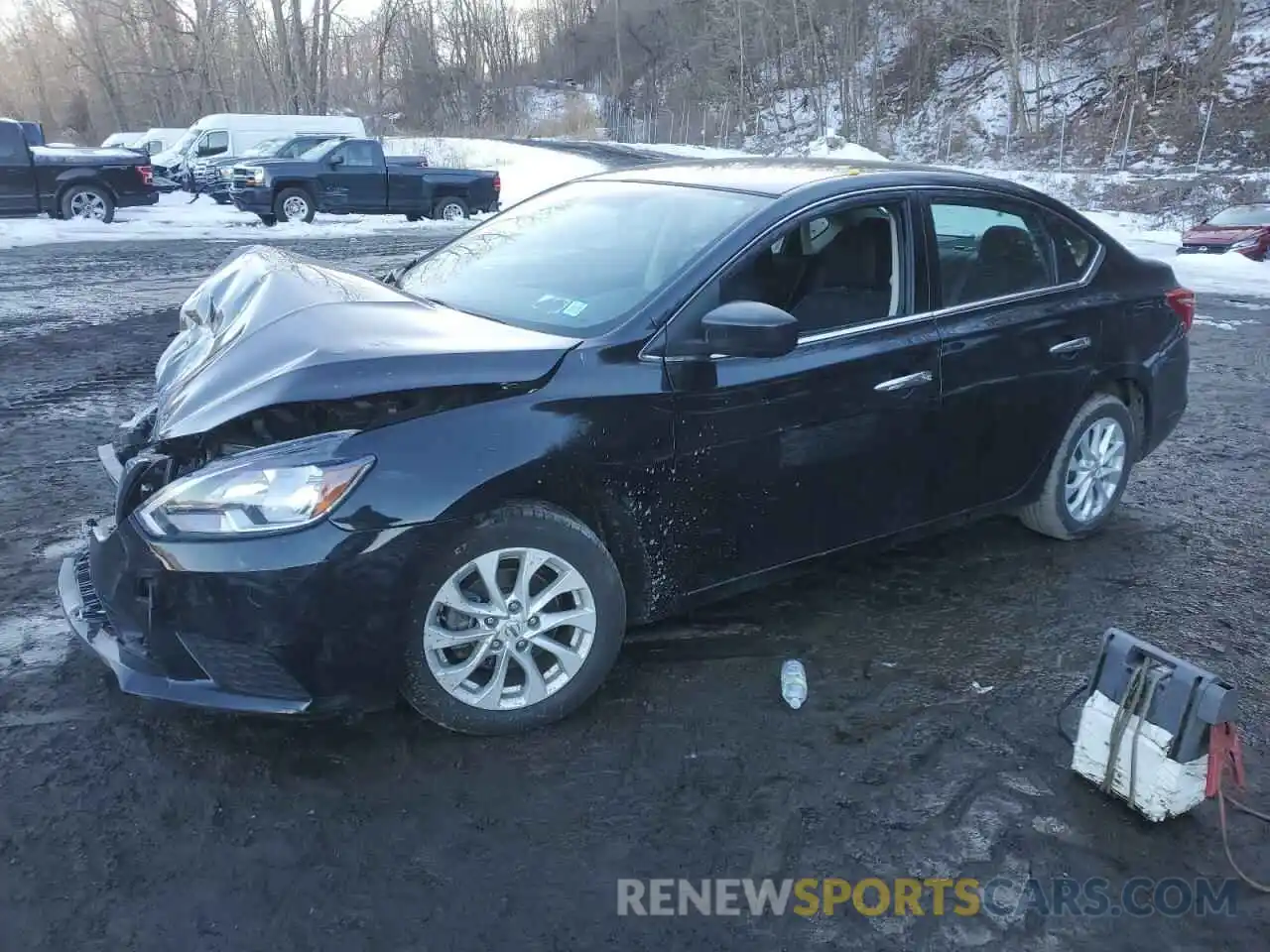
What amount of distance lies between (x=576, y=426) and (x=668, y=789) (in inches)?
41.8

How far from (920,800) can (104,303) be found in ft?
33.4

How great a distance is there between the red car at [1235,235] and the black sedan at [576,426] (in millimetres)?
14601

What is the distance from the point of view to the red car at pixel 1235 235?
54.1 ft

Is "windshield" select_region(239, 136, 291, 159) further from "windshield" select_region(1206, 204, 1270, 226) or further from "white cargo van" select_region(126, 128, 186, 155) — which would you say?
"windshield" select_region(1206, 204, 1270, 226)

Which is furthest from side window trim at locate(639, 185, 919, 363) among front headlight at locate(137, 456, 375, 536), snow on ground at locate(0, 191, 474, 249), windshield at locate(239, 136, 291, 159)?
windshield at locate(239, 136, 291, 159)

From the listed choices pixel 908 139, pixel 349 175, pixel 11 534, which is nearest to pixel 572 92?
pixel 908 139

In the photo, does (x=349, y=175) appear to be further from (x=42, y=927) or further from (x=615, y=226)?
(x=42, y=927)

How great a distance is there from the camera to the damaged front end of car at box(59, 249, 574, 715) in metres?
2.63

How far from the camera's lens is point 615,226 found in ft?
Answer: 12.6

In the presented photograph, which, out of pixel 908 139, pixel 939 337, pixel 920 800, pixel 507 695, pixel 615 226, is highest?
pixel 908 139

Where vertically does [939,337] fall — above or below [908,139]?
below

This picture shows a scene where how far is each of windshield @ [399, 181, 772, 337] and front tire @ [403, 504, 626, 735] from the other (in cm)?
70

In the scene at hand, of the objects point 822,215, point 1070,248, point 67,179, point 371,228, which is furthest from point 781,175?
point 67,179

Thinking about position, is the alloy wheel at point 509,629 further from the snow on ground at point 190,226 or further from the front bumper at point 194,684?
the snow on ground at point 190,226
